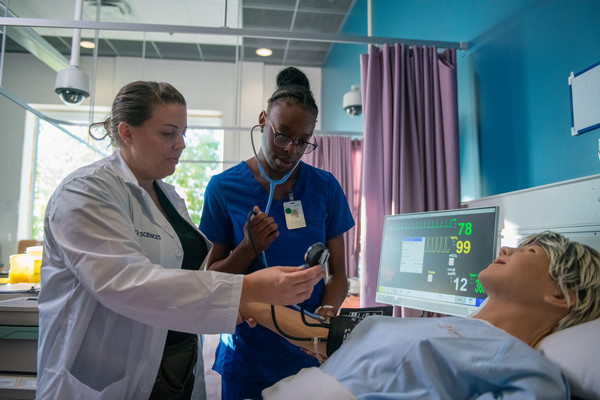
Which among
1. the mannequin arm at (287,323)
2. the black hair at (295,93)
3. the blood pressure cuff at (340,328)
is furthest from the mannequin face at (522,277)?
the black hair at (295,93)

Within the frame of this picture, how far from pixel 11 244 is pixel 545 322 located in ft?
16.7

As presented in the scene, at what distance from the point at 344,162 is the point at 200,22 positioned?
8.56 ft

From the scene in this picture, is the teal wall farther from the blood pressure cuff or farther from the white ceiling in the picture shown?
the white ceiling

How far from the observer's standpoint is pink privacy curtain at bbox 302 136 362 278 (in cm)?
441

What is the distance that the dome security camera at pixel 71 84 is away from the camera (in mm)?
3324

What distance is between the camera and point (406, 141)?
2.29 metres

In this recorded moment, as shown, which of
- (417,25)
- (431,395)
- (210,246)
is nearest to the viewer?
(431,395)

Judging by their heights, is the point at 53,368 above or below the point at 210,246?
below

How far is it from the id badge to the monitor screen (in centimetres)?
66

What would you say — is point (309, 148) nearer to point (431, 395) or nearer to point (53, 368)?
point (431, 395)

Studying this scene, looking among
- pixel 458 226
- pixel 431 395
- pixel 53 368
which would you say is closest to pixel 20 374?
pixel 53 368

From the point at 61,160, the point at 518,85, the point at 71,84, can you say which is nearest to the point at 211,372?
the point at 518,85

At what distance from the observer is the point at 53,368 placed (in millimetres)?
918

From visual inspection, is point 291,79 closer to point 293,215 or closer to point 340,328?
point 293,215
